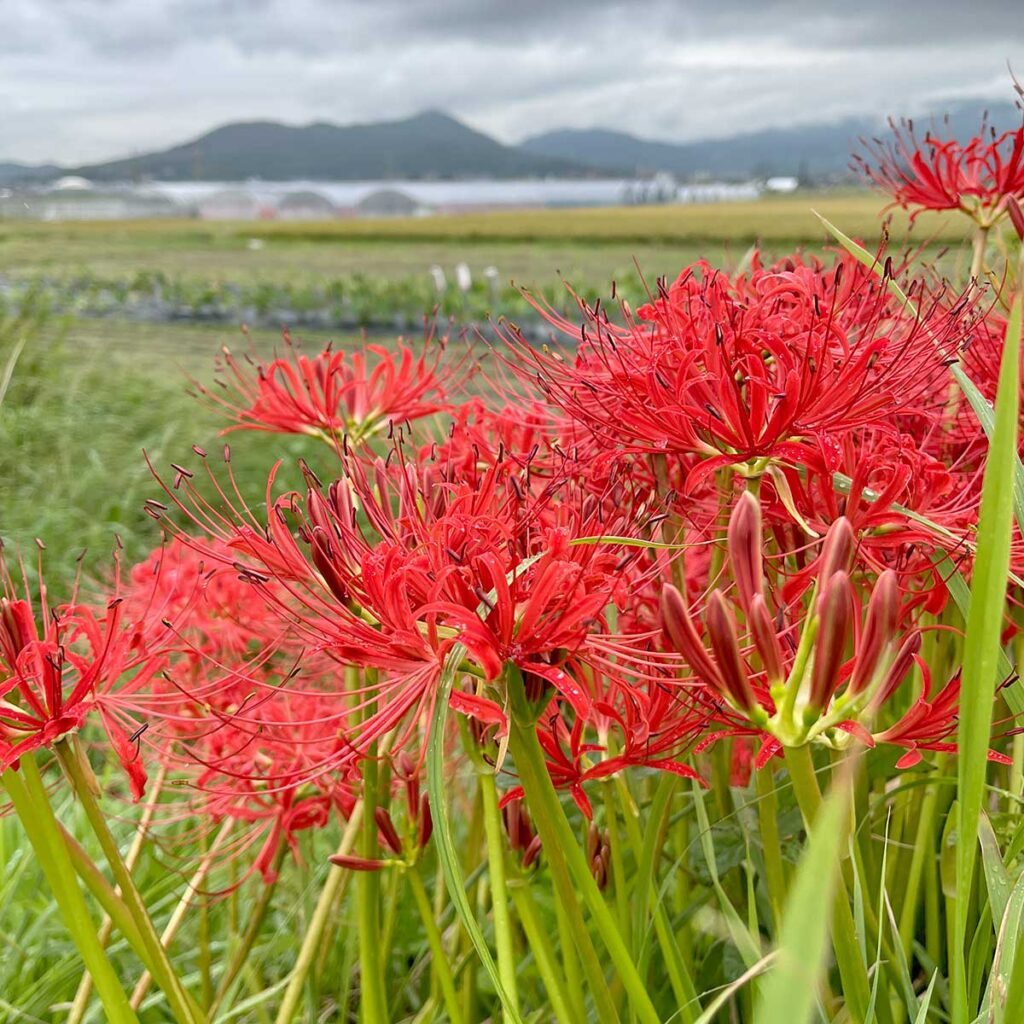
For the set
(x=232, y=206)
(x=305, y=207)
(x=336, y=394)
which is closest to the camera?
(x=336, y=394)

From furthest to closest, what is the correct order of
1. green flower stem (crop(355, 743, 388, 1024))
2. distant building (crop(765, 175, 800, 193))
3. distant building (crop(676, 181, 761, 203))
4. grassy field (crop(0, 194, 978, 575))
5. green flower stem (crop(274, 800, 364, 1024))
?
distant building (crop(676, 181, 761, 203)) → distant building (crop(765, 175, 800, 193)) → grassy field (crop(0, 194, 978, 575)) → green flower stem (crop(274, 800, 364, 1024)) → green flower stem (crop(355, 743, 388, 1024))

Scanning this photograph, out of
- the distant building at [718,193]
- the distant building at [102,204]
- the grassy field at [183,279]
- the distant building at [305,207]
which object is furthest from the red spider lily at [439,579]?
the distant building at [305,207]

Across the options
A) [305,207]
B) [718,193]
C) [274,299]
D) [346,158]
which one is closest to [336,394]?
[274,299]

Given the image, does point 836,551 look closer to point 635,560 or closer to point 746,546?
point 746,546

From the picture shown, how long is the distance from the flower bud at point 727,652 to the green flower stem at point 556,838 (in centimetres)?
13

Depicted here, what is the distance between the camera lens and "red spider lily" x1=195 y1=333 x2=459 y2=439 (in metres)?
1.03

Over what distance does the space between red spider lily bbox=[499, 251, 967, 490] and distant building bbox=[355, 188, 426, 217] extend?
1526 cm

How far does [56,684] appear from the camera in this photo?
0.65 meters

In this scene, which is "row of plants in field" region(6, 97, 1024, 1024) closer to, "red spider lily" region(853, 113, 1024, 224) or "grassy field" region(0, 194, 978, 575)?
"red spider lily" region(853, 113, 1024, 224)

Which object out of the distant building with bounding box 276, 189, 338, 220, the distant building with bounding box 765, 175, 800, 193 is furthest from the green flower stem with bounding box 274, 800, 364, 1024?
the distant building with bounding box 276, 189, 338, 220

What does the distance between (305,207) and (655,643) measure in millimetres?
15950

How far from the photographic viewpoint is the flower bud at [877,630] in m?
0.49

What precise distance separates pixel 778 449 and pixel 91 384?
446cm

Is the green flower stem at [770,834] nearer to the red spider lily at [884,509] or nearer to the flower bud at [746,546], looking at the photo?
the red spider lily at [884,509]
